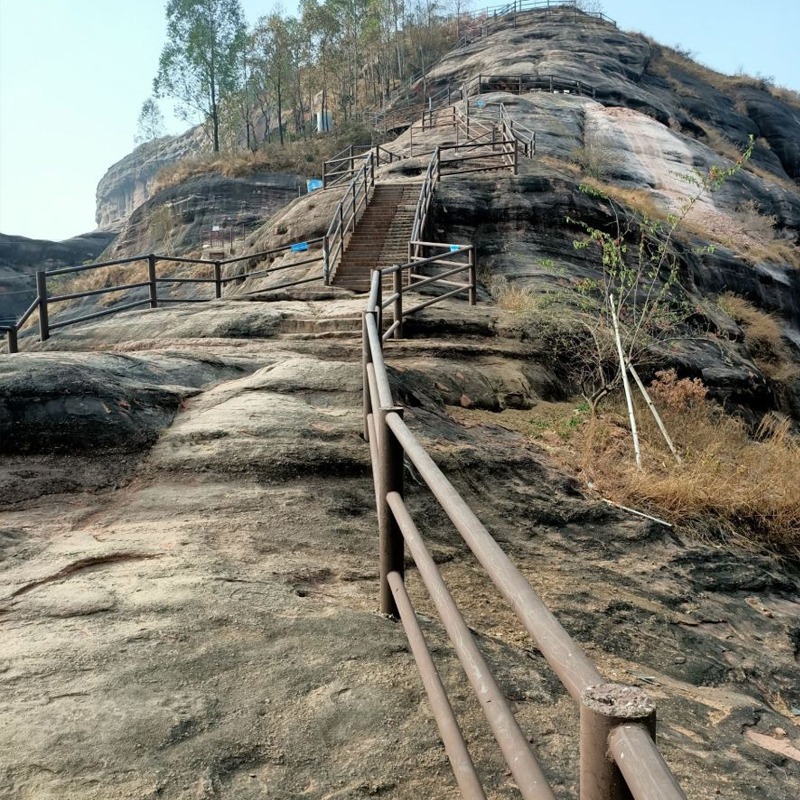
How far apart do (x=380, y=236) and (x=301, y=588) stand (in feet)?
48.6

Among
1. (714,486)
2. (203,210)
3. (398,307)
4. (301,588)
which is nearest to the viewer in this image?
(301,588)

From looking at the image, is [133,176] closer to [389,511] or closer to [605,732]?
[389,511]

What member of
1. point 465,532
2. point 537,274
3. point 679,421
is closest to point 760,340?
point 537,274

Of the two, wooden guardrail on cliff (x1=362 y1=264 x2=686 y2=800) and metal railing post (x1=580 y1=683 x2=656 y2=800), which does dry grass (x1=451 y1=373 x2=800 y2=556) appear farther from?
metal railing post (x1=580 y1=683 x2=656 y2=800)

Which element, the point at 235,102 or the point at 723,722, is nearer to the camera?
the point at 723,722

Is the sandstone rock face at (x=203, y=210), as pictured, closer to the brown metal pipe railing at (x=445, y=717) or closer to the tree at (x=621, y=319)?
the tree at (x=621, y=319)

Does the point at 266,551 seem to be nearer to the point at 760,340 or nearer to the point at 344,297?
the point at 344,297

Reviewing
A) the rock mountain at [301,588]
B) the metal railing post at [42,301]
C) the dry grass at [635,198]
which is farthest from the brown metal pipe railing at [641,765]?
the dry grass at [635,198]

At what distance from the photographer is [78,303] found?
36.2 m

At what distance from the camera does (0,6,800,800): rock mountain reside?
2.23 m

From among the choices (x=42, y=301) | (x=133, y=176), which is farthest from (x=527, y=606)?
(x=133, y=176)

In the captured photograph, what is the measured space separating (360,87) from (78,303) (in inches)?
1360

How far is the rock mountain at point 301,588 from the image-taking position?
2.23 meters

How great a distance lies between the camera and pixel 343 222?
17.4 metres
